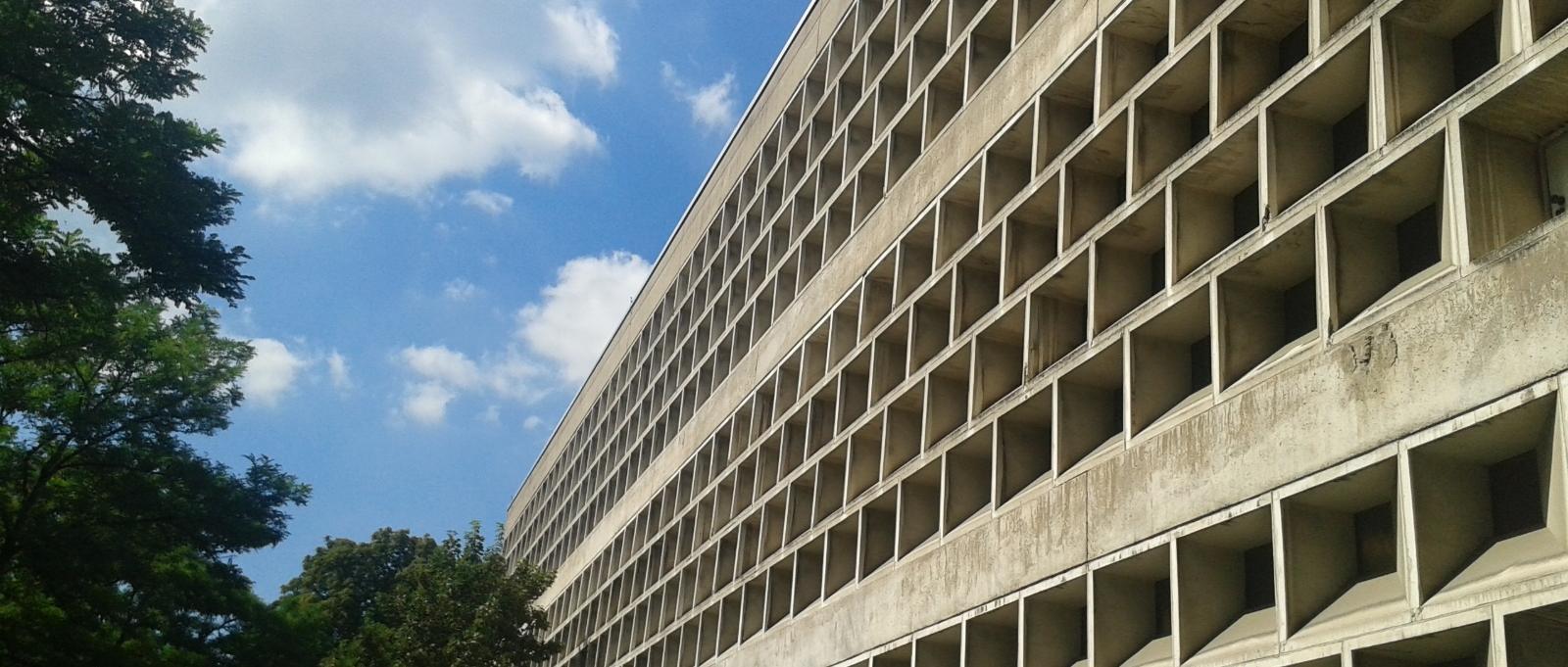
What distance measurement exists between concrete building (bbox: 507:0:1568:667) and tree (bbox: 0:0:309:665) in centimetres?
1006

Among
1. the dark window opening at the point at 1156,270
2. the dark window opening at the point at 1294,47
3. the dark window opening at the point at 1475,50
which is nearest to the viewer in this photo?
the dark window opening at the point at 1475,50

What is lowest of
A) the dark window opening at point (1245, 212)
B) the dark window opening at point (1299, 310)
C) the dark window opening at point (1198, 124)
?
the dark window opening at point (1299, 310)

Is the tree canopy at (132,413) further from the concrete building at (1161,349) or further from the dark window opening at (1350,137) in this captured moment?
the dark window opening at (1350,137)

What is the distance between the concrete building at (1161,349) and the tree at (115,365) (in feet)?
33.0

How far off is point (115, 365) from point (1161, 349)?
72.1 feet

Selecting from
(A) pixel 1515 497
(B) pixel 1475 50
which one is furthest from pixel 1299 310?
(A) pixel 1515 497

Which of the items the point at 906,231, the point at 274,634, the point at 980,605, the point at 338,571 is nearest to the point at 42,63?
the point at 906,231

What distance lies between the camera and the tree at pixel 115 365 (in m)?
17.9

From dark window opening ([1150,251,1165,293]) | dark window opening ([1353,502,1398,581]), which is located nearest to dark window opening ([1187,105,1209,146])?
dark window opening ([1150,251,1165,293])

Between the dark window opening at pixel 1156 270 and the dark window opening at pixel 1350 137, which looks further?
the dark window opening at pixel 1156 270

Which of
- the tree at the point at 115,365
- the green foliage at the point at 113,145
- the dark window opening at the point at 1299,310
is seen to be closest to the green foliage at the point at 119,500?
the tree at the point at 115,365

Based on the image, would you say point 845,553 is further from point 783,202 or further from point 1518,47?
point 1518,47

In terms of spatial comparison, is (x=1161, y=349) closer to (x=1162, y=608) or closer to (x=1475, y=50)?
(x=1162, y=608)

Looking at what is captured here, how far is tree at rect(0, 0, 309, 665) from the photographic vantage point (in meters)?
17.9
